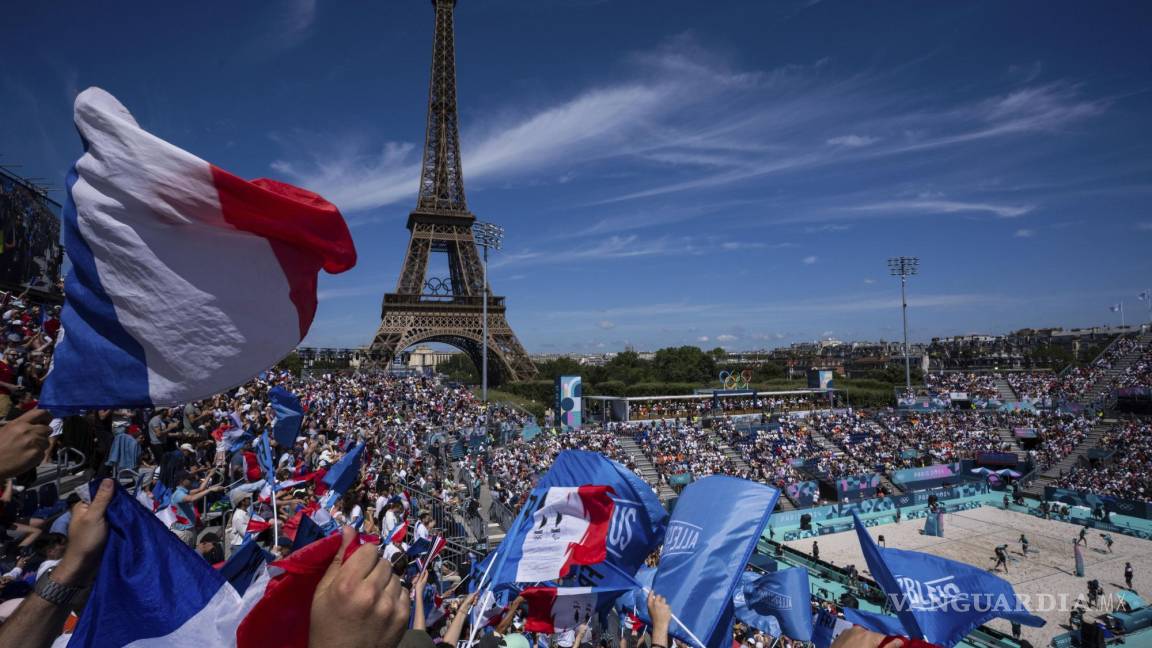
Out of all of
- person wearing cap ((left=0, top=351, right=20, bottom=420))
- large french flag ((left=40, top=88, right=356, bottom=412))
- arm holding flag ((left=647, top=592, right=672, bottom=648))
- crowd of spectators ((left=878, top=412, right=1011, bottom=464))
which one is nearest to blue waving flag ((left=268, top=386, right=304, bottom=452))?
person wearing cap ((left=0, top=351, right=20, bottom=420))

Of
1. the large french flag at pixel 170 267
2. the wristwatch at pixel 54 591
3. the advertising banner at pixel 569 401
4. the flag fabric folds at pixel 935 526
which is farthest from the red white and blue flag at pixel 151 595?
the advertising banner at pixel 569 401

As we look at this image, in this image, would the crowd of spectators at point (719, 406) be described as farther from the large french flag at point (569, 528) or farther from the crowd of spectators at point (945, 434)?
the large french flag at point (569, 528)

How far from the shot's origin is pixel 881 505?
28.7 meters

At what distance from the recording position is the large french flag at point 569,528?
20.4ft

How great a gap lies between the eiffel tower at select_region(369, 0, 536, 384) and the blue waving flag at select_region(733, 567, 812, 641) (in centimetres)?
3731

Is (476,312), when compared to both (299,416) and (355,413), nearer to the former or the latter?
(355,413)

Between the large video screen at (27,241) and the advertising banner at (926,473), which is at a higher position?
the large video screen at (27,241)

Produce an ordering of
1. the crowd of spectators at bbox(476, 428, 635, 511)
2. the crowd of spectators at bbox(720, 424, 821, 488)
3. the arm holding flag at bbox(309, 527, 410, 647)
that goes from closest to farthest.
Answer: the arm holding flag at bbox(309, 527, 410, 647) < the crowd of spectators at bbox(476, 428, 635, 511) < the crowd of spectators at bbox(720, 424, 821, 488)

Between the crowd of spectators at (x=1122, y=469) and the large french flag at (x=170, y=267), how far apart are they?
36.2 metres

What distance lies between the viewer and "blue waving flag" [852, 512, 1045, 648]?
5.26 meters

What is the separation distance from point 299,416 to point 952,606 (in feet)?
29.6

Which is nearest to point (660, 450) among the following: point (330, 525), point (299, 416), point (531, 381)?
point (531, 381)

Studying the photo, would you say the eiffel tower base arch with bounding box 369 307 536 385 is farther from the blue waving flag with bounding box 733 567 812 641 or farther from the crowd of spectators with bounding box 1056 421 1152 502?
the blue waving flag with bounding box 733 567 812 641

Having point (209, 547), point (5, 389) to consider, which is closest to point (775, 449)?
point (209, 547)
